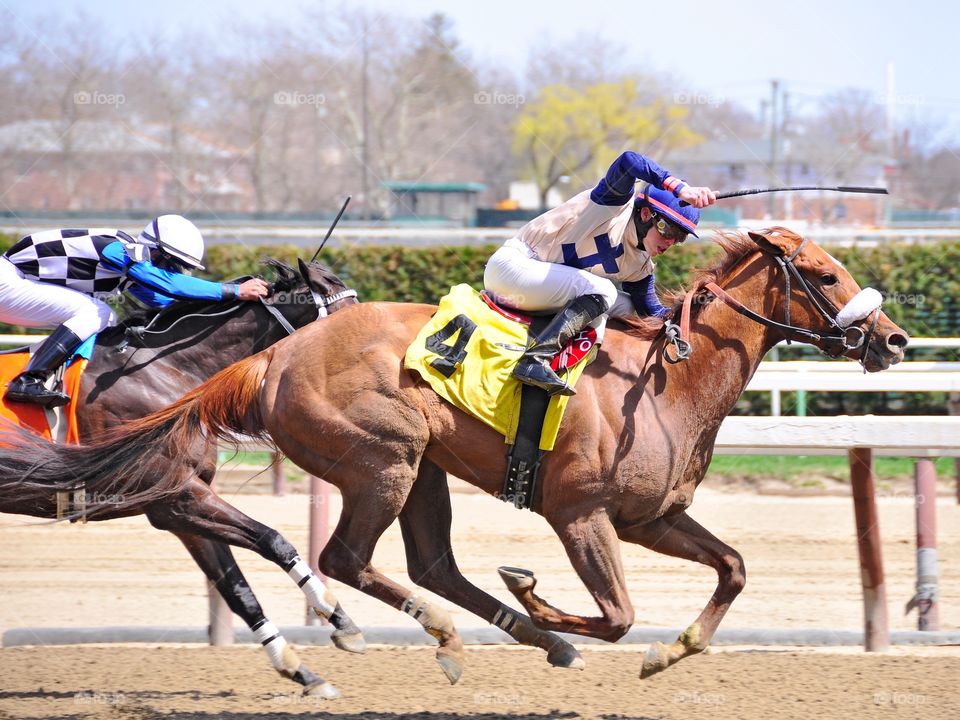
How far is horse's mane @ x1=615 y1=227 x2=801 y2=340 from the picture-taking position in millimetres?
3957

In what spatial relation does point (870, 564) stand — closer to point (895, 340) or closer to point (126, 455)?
point (895, 340)

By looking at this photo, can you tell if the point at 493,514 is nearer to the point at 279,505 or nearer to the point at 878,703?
the point at 279,505

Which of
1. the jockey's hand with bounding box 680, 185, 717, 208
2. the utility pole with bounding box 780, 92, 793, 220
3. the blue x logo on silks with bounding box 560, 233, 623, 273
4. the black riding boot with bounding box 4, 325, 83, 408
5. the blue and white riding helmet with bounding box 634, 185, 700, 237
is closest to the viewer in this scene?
the jockey's hand with bounding box 680, 185, 717, 208

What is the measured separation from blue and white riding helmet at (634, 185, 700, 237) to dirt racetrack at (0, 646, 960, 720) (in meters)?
1.74

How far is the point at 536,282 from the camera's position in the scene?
3.81m

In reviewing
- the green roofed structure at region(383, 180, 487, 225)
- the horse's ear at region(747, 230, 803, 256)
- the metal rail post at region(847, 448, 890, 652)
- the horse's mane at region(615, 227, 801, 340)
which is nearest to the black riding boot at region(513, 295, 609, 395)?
the horse's mane at region(615, 227, 801, 340)

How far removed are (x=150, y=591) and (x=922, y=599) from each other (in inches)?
152

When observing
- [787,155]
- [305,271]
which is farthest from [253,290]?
[787,155]

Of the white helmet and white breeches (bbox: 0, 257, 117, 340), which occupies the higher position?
the white helmet

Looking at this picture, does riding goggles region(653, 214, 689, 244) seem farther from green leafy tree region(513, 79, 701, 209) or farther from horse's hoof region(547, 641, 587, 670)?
green leafy tree region(513, 79, 701, 209)

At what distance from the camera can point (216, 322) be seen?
464 cm

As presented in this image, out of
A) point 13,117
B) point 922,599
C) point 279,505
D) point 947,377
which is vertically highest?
point 13,117

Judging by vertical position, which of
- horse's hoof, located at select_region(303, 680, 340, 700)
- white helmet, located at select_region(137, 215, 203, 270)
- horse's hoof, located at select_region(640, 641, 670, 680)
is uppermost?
white helmet, located at select_region(137, 215, 203, 270)

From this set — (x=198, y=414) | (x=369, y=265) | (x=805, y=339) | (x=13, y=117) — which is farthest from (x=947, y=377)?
(x=13, y=117)
